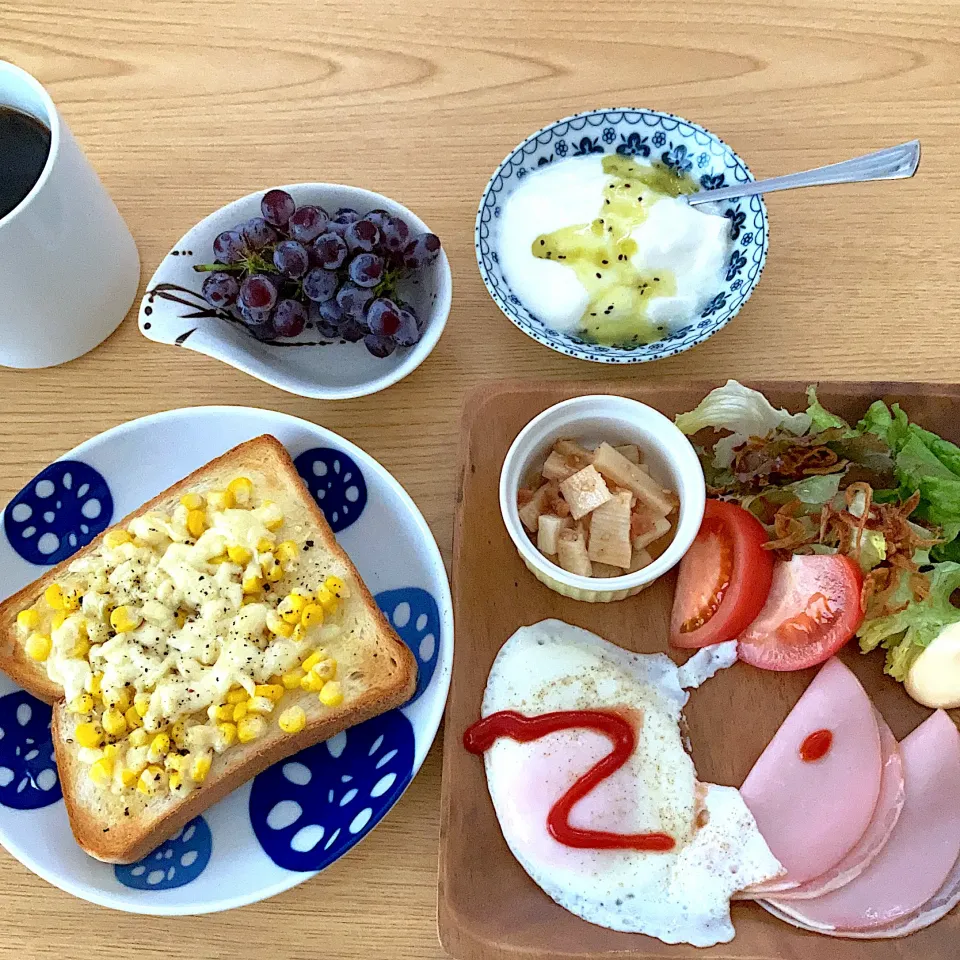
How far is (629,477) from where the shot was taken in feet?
4.63

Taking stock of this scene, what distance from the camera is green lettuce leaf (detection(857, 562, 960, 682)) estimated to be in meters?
1.37

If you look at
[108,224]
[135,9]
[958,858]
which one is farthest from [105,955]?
[135,9]

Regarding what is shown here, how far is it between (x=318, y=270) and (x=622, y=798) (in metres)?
0.97

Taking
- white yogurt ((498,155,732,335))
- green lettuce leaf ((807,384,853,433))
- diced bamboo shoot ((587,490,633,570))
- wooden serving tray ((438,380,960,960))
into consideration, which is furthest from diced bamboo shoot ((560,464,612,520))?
green lettuce leaf ((807,384,853,433))

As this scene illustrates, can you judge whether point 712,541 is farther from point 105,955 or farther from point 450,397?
point 105,955

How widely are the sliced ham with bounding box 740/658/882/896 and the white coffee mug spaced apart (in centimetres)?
135

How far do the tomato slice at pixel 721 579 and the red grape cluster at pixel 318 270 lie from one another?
1.96ft

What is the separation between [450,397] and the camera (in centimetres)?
156

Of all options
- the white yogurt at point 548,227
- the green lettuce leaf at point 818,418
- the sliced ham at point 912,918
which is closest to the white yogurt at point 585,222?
the white yogurt at point 548,227

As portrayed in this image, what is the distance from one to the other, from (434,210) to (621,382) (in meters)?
0.49

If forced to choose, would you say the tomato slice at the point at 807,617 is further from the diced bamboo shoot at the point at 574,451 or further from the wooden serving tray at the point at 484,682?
the diced bamboo shoot at the point at 574,451

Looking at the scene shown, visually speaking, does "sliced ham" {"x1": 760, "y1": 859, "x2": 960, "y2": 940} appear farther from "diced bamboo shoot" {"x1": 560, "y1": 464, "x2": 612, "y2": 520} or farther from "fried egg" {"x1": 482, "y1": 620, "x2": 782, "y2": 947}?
"diced bamboo shoot" {"x1": 560, "y1": 464, "x2": 612, "y2": 520}

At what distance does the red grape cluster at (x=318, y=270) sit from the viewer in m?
1.35

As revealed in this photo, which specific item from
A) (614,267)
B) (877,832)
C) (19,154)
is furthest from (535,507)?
(19,154)
